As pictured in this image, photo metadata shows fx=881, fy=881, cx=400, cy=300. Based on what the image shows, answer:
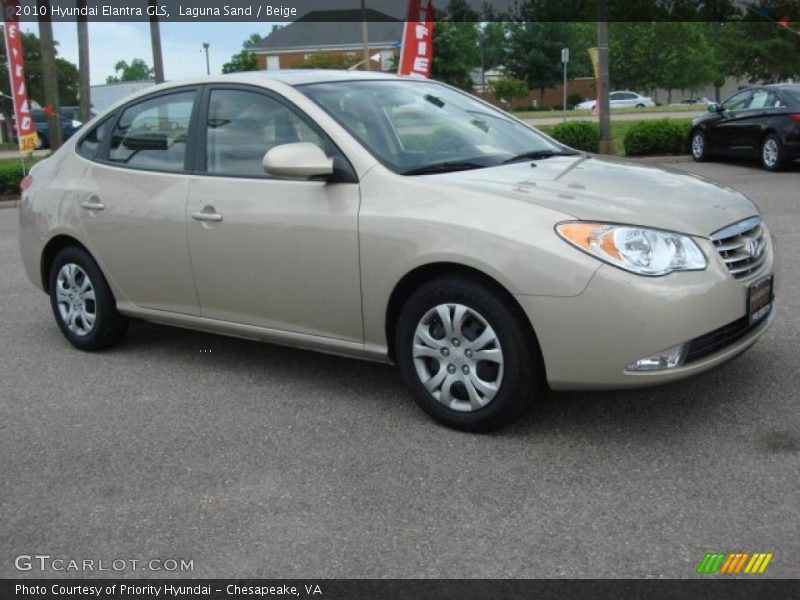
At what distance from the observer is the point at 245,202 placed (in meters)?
4.59

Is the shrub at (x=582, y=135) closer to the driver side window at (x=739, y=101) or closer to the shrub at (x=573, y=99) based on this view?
the driver side window at (x=739, y=101)

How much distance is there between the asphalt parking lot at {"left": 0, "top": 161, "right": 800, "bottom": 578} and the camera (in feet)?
9.90

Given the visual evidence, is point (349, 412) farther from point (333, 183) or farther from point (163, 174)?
point (163, 174)

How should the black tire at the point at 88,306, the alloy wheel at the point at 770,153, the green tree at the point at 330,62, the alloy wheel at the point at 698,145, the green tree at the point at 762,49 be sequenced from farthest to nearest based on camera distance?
the green tree at the point at 330,62
the green tree at the point at 762,49
the alloy wheel at the point at 698,145
the alloy wheel at the point at 770,153
the black tire at the point at 88,306

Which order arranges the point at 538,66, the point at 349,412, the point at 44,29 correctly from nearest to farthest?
the point at 349,412, the point at 44,29, the point at 538,66

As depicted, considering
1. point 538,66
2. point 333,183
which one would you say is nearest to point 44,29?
point 333,183

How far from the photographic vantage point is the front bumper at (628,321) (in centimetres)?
349

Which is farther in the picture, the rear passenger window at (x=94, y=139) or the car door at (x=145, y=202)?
the rear passenger window at (x=94, y=139)

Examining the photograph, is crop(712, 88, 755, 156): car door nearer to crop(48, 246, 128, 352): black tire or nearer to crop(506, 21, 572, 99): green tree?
crop(48, 246, 128, 352): black tire

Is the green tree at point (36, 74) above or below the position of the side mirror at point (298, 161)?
above

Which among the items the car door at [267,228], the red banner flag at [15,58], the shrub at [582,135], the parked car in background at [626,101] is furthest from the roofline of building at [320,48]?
the car door at [267,228]

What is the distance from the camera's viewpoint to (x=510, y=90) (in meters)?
64.2

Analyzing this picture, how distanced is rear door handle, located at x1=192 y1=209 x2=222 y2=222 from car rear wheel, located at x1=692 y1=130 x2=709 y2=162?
45.0 feet

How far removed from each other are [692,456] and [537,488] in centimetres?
71
